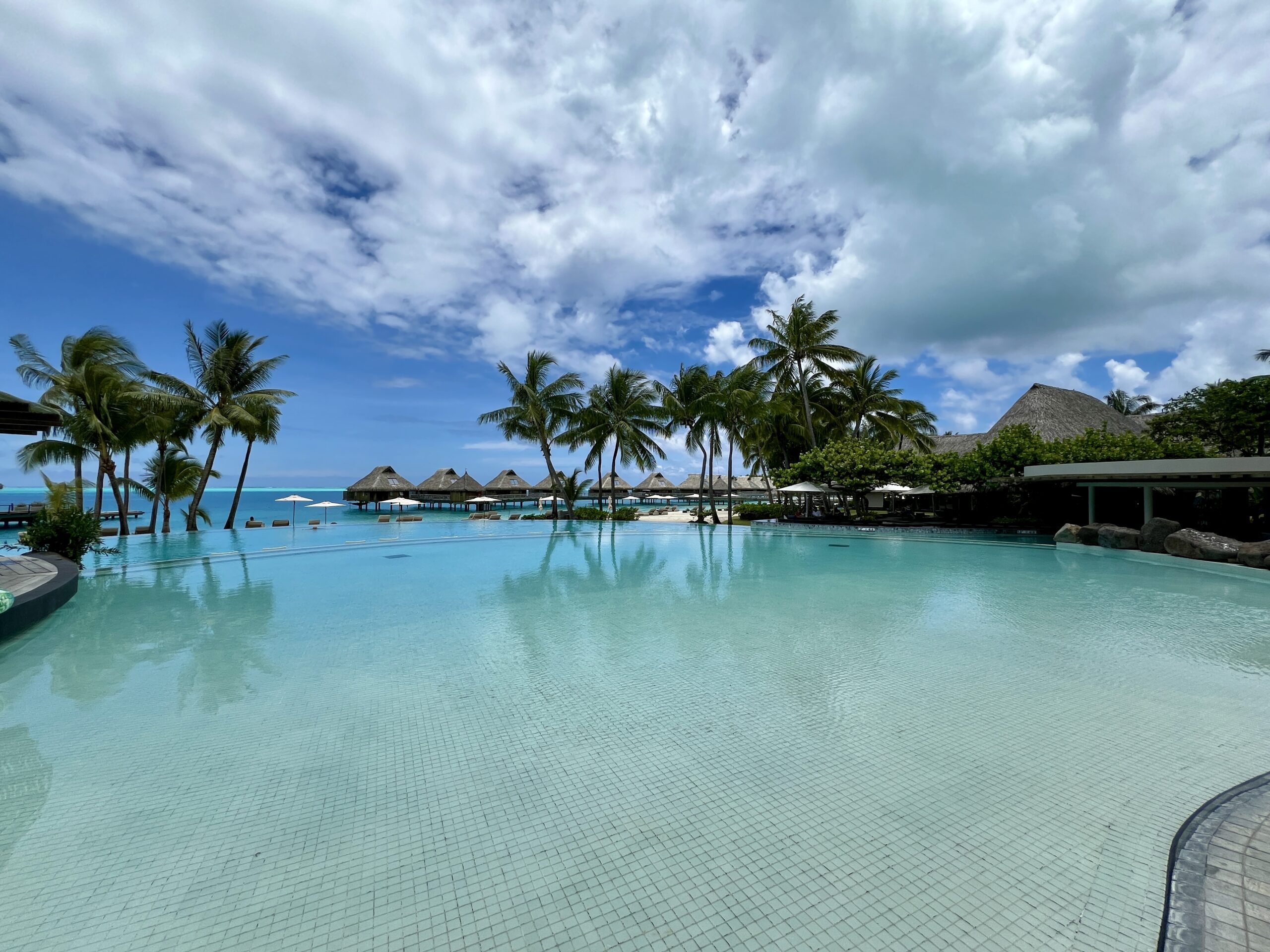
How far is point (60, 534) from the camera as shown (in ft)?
27.8

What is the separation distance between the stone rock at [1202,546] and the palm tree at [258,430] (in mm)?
22320

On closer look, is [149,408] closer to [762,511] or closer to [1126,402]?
[762,511]

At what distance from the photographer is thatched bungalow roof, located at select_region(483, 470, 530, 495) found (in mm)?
37125

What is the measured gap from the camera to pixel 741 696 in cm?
360

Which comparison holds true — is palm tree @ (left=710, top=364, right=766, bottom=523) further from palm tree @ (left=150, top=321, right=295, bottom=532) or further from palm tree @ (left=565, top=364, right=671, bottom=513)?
palm tree @ (left=150, top=321, right=295, bottom=532)

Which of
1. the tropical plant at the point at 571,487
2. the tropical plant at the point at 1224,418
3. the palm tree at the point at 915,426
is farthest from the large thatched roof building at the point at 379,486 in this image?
the tropical plant at the point at 1224,418

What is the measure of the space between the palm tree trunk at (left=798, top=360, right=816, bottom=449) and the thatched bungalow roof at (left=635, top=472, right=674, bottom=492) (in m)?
22.9

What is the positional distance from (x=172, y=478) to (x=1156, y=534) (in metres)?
25.1

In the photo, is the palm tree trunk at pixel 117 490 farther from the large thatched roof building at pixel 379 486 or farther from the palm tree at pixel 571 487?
the large thatched roof building at pixel 379 486

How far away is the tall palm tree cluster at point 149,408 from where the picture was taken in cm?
1233

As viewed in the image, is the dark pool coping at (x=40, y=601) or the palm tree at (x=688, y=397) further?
the palm tree at (x=688, y=397)

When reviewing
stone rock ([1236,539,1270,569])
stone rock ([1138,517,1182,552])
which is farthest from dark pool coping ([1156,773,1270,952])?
stone rock ([1138,517,1182,552])

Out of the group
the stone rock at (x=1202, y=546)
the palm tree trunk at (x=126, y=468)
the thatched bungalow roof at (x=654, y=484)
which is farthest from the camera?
the thatched bungalow roof at (x=654, y=484)

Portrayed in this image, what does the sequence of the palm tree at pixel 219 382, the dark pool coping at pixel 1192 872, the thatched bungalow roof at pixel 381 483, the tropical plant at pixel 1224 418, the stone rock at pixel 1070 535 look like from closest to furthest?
the dark pool coping at pixel 1192 872, the stone rock at pixel 1070 535, the palm tree at pixel 219 382, the tropical plant at pixel 1224 418, the thatched bungalow roof at pixel 381 483
